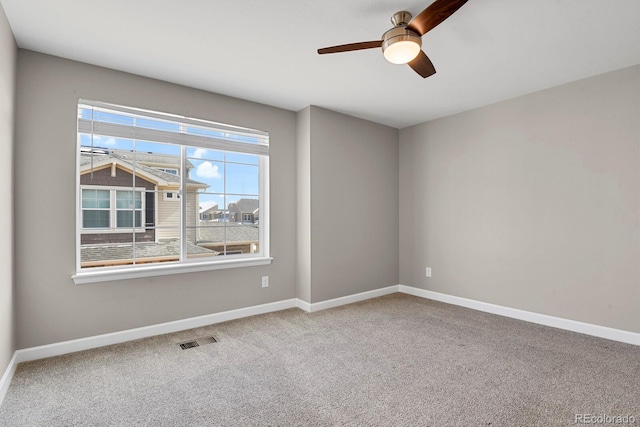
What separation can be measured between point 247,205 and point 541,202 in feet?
10.4

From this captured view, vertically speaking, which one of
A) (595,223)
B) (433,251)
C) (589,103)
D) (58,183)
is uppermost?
(589,103)

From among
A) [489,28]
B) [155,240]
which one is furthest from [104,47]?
[489,28]

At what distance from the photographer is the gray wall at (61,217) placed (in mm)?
2570

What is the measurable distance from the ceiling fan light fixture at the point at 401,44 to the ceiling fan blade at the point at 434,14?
0.04 m

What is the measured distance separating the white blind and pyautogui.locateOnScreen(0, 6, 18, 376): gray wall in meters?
0.51

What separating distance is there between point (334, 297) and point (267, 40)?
2.91m

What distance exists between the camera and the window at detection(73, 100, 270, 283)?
2910mm

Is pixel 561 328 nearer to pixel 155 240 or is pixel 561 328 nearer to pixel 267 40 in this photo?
pixel 267 40

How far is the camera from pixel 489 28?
2.30m

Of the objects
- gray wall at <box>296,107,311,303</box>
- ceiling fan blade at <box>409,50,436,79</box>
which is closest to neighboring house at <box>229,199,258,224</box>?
gray wall at <box>296,107,311,303</box>

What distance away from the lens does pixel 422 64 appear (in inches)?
90.5

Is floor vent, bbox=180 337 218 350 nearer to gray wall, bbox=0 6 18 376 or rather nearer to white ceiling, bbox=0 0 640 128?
gray wall, bbox=0 6 18 376

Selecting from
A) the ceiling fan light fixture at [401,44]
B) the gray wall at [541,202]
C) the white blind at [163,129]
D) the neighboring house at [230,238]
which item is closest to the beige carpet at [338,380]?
the gray wall at [541,202]

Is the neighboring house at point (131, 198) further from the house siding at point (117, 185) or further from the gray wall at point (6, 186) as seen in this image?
the gray wall at point (6, 186)
